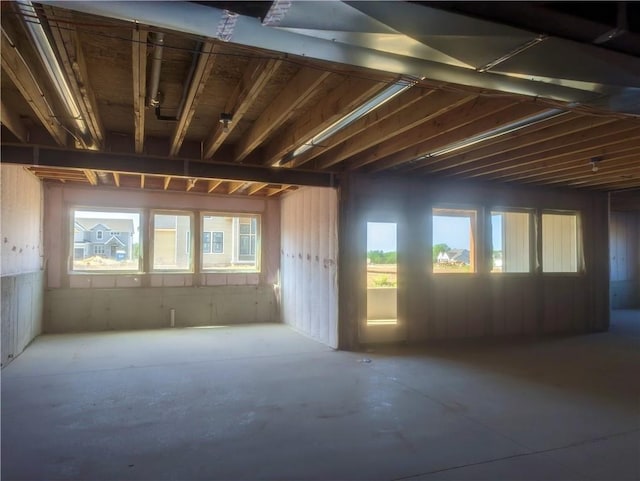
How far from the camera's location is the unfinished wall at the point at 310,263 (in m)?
6.20

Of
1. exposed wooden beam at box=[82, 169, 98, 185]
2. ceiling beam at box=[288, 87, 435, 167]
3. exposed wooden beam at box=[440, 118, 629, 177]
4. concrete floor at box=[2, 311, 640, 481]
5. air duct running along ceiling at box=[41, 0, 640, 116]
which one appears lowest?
concrete floor at box=[2, 311, 640, 481]

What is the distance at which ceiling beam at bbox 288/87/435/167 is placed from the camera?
333 centimetres

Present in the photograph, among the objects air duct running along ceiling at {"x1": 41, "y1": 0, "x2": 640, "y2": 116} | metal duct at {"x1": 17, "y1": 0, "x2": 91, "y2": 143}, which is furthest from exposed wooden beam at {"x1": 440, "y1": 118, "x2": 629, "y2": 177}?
metal duct at {"x1": 17, "y1": 0, "x2": 91, "y2": 143}

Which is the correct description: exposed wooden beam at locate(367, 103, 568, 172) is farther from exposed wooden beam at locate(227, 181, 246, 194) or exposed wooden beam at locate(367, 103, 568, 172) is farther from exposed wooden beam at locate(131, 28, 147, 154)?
exposed wooden beam at locate(227, 181, 246, 194)

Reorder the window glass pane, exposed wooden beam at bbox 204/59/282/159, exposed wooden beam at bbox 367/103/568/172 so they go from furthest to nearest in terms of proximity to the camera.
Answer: the window glass pane → exposed wooden beam at bbox 367/103/568/172 → exposed wooden beam at bbox 204/59/282/159

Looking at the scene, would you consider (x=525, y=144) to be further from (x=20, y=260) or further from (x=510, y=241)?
(x=20, y=260)

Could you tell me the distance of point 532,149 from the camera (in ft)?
16.0

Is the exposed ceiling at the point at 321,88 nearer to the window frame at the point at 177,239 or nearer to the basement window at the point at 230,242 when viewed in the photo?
the window frame at the point at 177,239

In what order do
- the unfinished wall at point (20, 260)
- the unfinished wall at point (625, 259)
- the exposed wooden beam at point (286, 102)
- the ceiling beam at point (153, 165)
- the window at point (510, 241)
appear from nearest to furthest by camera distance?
the exposed wooden beam at point (286, 102), the ceiling beam at point (153, 165), the unfinished wall at point (20, 260), the window at point (510, 241), the unfinished wall at point (625, 259)

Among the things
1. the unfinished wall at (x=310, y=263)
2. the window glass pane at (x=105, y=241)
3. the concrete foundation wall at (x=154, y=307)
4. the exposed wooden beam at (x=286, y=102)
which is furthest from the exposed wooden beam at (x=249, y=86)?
the concrete foundation wall at (x=154, y=307)

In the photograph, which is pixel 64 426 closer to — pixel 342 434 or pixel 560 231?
pixel 342 434

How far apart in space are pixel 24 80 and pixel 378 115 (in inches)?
110

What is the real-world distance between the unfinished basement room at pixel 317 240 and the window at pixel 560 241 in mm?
40

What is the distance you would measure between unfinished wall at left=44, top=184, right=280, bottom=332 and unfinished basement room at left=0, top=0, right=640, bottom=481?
4 cm
